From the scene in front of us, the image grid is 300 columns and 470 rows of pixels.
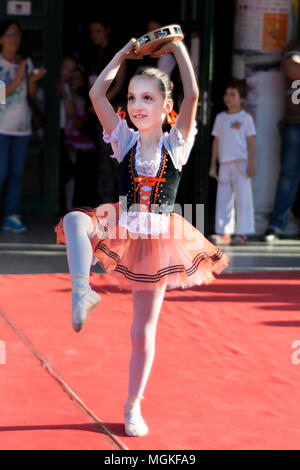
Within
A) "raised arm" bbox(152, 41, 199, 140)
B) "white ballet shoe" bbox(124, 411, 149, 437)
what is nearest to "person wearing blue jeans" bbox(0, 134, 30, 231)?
"raised arm" bbox(152, 41, 199, 140)

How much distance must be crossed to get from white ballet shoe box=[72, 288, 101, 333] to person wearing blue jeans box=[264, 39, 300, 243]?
525cm

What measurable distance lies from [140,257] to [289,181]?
4.98m

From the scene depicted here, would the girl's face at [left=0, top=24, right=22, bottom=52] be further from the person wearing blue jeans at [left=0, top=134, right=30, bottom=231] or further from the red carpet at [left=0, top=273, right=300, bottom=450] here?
the red carpet at [left=0, top=273, right=300, bottom=450]

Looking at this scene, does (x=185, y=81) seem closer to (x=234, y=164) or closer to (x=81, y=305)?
(x=81, y=305)

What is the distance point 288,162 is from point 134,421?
5113mm

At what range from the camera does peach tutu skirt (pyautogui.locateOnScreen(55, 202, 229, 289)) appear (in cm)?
332

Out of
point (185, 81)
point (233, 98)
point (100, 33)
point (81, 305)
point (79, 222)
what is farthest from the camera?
point (100, 33)

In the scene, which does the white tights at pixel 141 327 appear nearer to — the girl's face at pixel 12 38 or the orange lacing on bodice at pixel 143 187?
the orange lacing on bodice at pixel 143 187

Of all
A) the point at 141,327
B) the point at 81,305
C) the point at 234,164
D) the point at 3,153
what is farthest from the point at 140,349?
the point at 3,153

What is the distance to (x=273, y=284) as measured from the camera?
625 centimetres

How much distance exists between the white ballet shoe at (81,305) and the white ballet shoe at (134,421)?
572 mm

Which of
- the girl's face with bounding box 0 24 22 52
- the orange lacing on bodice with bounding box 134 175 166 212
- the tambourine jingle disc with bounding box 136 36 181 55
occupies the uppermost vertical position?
the girl's face with bounding box 0 24 22 52

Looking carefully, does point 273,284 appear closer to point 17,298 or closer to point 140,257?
point 17,298

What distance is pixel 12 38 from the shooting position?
25.3ft
